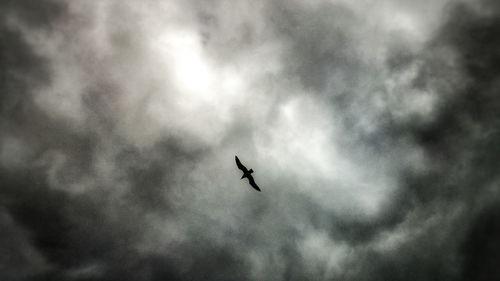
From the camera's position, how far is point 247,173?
88438 millimetres

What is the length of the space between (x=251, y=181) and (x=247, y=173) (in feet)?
7.30

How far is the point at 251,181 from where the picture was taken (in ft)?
294

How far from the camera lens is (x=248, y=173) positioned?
88.4 m

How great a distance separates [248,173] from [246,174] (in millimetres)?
441

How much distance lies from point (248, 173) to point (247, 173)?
19 centimetres

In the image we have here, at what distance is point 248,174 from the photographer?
291 ft

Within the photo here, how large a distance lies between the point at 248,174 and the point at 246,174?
431 millimetres

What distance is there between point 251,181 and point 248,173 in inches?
85.2

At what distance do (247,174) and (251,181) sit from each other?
200cm

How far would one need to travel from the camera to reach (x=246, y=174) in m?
88.5

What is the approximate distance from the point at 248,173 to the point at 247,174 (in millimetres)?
308

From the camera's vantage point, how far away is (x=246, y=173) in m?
88.4
